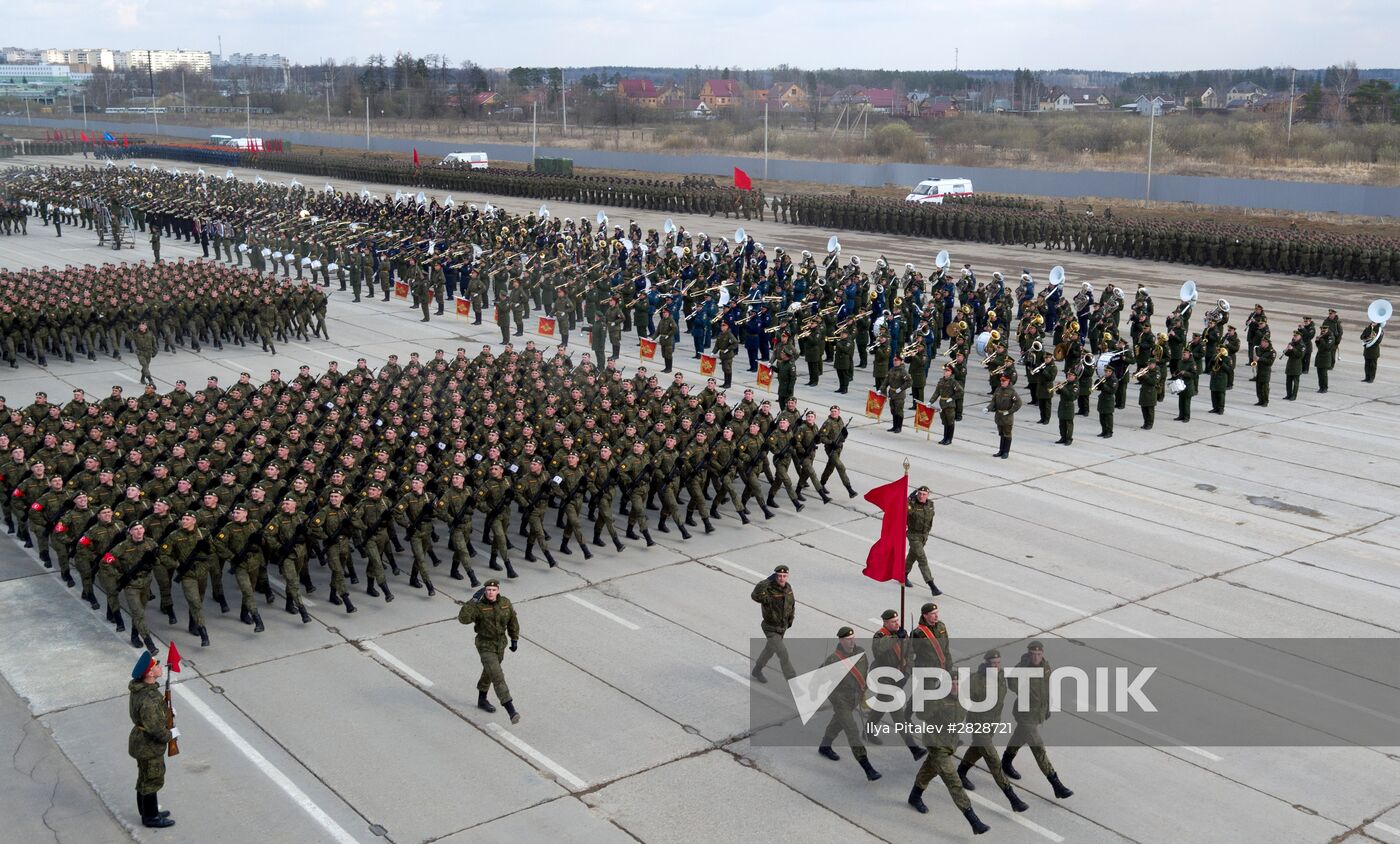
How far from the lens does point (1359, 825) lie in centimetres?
982

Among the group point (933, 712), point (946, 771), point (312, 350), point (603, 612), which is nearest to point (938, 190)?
point (312, 350)

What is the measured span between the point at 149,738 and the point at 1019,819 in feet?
21.6

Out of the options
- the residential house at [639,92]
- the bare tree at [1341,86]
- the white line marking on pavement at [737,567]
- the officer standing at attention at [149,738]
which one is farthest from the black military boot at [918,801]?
the residential house at [639,92]

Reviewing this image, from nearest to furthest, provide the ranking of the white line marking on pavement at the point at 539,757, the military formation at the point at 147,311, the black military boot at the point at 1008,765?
the black military boot at the point at 1008,765 < the white line marking on pavement at the point at 539,757 < the military formation at the point at 147,311

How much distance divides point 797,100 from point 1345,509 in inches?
7036

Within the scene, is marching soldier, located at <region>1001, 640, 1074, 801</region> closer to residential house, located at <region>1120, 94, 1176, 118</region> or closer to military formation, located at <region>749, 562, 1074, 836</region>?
military formation, located at <region>749, 562, 1074, 836</region>

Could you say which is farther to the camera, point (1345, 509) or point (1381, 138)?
point (1381, 138)

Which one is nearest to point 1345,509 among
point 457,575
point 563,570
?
point 563,570

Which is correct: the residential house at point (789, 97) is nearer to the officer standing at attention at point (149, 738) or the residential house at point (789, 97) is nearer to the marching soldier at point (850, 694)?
the marching soldier at point (850, 694)

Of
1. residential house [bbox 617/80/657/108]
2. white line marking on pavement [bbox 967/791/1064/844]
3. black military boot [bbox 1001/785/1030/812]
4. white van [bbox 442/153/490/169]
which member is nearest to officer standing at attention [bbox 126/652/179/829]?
white line marking on pavement [bbox 967/791/1064/844]

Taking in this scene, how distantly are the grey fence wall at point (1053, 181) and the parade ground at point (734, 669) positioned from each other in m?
35.7

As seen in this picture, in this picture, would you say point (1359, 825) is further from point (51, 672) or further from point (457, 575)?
point (51, 672)

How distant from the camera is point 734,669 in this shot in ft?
41.1

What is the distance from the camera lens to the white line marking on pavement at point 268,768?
9.66 meters
